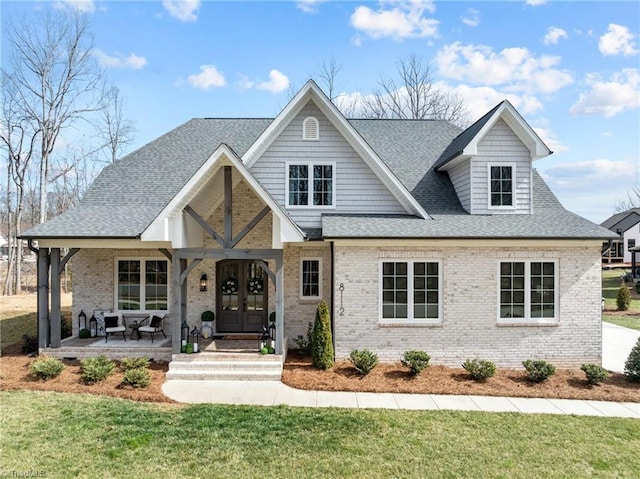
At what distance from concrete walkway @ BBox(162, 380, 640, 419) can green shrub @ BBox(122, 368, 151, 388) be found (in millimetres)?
478

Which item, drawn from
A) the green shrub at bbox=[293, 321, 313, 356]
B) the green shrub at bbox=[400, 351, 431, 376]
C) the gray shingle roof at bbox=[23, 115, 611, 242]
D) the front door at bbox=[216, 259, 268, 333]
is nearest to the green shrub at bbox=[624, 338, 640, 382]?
the gray shingle roof at bbox=[23, 115, 611, 242]

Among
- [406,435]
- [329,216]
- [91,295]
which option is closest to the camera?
[406,435]

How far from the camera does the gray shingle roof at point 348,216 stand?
11.6m

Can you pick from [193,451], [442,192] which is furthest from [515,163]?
[193,451]

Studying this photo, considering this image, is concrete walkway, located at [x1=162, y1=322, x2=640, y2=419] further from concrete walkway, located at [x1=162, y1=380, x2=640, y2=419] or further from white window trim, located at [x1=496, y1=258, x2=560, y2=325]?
white window trim, located at [x1=496, y1=258, x2=560, y2=325]

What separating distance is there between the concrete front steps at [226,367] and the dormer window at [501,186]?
8.40 meters

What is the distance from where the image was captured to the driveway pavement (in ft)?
40.2

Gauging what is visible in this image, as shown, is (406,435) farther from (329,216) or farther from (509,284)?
(329,216)

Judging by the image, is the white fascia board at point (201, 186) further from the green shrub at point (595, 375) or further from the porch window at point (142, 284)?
the green shrub at point (595, 375)

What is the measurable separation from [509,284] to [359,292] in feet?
14.4

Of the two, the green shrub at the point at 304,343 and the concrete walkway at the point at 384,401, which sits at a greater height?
the green shrub at the point at 304,343

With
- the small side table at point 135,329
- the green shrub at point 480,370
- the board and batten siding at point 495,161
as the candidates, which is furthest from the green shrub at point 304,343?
the board and batten siding at point 495,161

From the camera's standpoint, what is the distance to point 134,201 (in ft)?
45.9

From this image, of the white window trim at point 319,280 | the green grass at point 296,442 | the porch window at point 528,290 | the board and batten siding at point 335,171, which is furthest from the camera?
the white window trim at point 319,280
